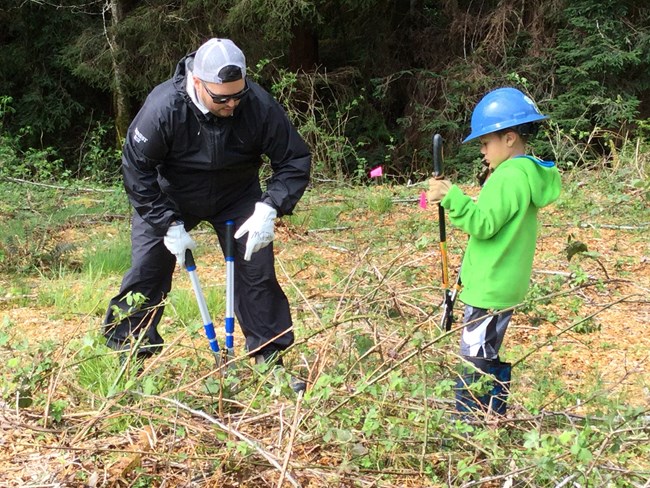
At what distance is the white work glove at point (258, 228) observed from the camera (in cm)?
342

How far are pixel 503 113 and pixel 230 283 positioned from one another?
1.54m

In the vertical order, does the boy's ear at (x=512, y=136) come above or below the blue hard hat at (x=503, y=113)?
below

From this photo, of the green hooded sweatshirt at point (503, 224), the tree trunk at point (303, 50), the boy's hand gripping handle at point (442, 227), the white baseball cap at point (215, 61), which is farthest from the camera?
the tree trunk at point (303, 50)

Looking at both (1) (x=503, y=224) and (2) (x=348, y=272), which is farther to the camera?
(2) (x=348, y=272)

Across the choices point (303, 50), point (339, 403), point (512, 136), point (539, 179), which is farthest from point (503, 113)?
point (303, 50)

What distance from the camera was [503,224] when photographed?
112 inches

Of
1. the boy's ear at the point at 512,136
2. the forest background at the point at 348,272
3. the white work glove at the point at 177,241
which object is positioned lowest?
the forest background at the point at 348,272

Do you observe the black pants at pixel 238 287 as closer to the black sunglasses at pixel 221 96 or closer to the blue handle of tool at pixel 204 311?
the blue handle of tool at pixel 204 311

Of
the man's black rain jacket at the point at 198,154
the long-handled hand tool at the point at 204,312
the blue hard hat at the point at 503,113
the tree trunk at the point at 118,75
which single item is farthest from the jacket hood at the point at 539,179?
the tree trunk at the point at 118,75

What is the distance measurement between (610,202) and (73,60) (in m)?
9.46

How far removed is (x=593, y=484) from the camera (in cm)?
197

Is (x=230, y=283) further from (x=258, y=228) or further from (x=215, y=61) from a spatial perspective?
(x=215, y=61)

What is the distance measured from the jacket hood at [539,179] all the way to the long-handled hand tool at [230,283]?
1.43 m

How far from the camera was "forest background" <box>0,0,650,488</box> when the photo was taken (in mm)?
2234
